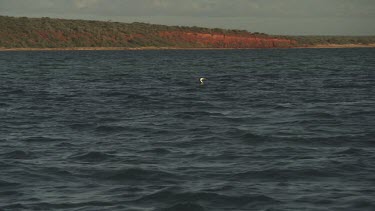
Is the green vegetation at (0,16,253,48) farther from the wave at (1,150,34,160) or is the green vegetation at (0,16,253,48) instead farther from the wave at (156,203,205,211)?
the wave at (156,203,205,211)

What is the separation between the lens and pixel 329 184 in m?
14.7

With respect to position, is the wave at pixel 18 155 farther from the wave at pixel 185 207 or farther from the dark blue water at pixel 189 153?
the wave at pixel 185 207

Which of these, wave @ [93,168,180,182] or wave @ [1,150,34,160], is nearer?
wave @ [93,168,180,182]

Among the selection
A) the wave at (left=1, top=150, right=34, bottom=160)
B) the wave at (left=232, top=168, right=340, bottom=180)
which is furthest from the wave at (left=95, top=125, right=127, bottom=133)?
the wave at (left=232, top=168, right=340, bottom=180)

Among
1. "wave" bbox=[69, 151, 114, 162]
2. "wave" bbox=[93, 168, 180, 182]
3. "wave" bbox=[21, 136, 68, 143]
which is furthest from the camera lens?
"wave" bbox=[21, 136, 68, 143]

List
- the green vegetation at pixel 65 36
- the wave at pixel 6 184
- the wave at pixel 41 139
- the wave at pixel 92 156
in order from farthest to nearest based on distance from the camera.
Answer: the green vegetation at pixel 65 36 < the wave at pixel 41 139 < the wave at pixel 92 156 < the wave at pixel 6 184

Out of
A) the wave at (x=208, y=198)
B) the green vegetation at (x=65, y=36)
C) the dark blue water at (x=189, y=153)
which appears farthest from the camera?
the green vegetation at (x=65, y=36)

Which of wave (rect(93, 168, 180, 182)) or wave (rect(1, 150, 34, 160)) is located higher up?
wave (rect(93, 168, 180, 182))

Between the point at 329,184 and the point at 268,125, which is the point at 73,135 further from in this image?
the point at 329,184

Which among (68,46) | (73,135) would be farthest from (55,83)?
(68,46)

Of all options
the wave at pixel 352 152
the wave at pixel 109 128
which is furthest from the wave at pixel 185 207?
the wave at pixel 109 128

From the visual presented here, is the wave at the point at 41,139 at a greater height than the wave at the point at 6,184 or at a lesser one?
lesser

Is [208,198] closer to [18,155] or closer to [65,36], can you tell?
[18,155]

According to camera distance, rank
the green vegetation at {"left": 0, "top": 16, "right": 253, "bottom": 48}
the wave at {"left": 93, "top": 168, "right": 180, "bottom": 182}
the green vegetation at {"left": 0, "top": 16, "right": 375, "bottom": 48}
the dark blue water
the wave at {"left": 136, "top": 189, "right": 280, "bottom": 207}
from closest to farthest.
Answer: the wave at {"left": 136, "top": 189, "right": 280, "bottom": 207} → the dark blue water → the wave at {"left": 93, "top": 168, "right": 180, "bottom": 182} → the green vegetation at {"left": 0, "top": 16, "right": 253, "bottom": 48} → the green vegetation at {"left": 0, "top": 16, "right": 375, "bottom": 48}
